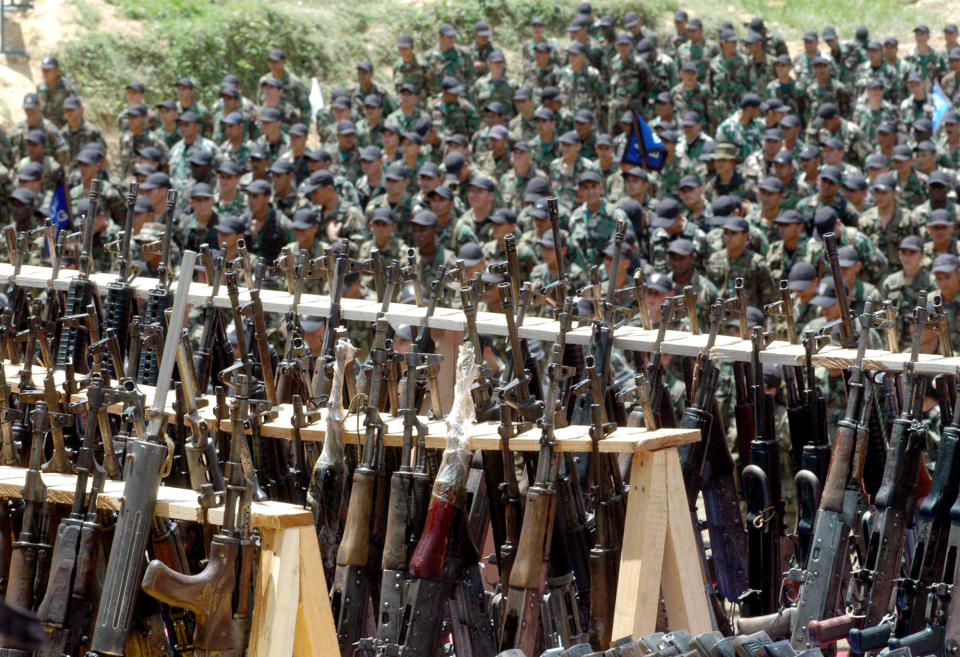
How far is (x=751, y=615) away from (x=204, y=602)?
298 centimetres

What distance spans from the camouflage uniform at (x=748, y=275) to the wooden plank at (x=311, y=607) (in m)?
8.06

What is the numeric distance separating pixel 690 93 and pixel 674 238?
7.17 m

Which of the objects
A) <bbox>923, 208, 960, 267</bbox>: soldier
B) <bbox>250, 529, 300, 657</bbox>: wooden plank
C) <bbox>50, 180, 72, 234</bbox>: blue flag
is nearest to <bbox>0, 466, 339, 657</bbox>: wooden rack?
<bbox>250, 529, 300, 657</bbox>: wooden plank

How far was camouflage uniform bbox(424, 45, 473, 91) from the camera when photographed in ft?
68.2

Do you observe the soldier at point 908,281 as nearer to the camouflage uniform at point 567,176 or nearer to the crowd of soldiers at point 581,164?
the crowd of soldiers at point 581,164

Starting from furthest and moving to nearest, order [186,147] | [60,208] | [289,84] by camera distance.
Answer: [289,84], [186,147], [60,208]

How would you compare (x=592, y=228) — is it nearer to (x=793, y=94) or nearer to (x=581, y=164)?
(x=581, y=164)

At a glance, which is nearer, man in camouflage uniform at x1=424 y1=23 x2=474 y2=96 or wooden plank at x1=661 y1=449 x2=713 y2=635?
wooden plank at x1=661 y1=449 x2=713 y2=635

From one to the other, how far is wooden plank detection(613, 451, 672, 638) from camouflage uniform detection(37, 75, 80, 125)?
14.2m

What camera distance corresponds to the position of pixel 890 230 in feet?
47.4

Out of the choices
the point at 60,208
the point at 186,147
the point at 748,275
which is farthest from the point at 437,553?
the point at 186,147

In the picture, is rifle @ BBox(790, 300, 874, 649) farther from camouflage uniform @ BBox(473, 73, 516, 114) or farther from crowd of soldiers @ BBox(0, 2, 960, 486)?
camouflage uniform @ BBox(473, 73, 516, 114)

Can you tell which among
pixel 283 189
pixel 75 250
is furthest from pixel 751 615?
pixel 283 189

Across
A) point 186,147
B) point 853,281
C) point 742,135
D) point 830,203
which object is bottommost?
point 853,281
